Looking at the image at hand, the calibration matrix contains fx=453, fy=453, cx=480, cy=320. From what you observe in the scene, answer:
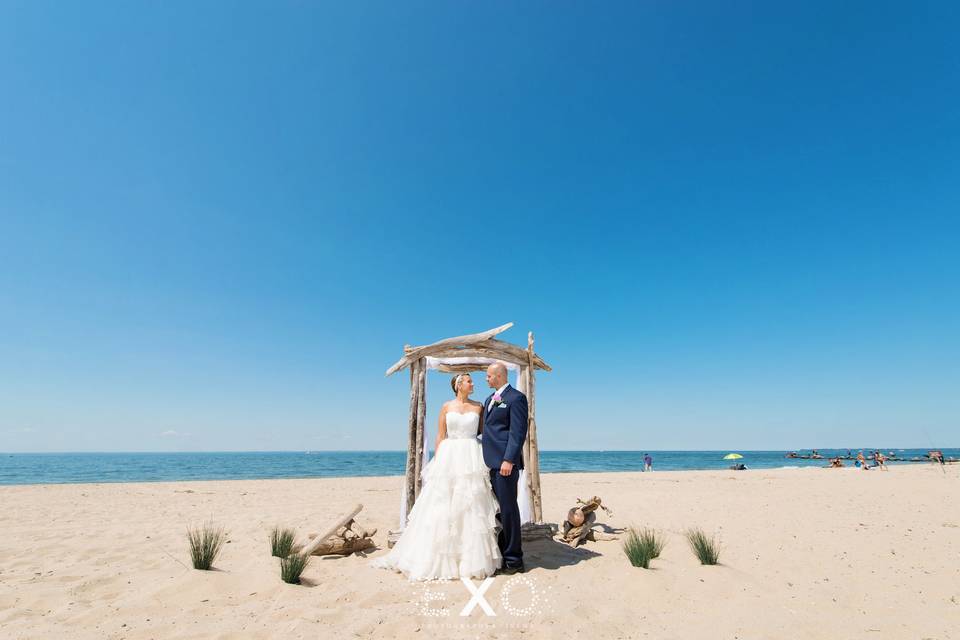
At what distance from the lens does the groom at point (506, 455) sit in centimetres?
571

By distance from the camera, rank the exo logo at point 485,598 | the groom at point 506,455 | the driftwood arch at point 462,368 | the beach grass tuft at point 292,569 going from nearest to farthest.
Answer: the exo logo at point 485,598
the beach grass tuft at point 292,569
the groom at point 506,455
the driftwood arch at point 462,368

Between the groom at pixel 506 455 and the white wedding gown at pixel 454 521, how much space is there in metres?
0.12

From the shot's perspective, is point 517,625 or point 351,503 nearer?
point 517,625

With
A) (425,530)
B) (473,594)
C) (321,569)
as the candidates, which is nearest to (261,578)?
(321,569)

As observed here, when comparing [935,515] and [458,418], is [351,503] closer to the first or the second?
[458,418]

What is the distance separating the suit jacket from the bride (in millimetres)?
185

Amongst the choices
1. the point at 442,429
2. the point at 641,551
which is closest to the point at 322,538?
the point at 442,429

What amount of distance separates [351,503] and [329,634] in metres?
Result: 10.9

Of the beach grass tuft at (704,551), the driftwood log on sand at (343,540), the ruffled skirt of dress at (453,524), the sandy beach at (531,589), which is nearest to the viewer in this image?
the sandy beach at (531,589)

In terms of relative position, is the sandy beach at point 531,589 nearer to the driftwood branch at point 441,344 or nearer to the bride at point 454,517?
the bride at point 454,517

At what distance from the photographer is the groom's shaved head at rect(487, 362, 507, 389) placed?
6.19 meters

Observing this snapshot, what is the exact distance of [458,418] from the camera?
6.20 meters

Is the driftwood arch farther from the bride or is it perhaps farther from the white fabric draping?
the bride

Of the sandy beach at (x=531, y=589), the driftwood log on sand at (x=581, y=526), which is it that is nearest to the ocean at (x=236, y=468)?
the sandy beach at (x=531, y=589)
